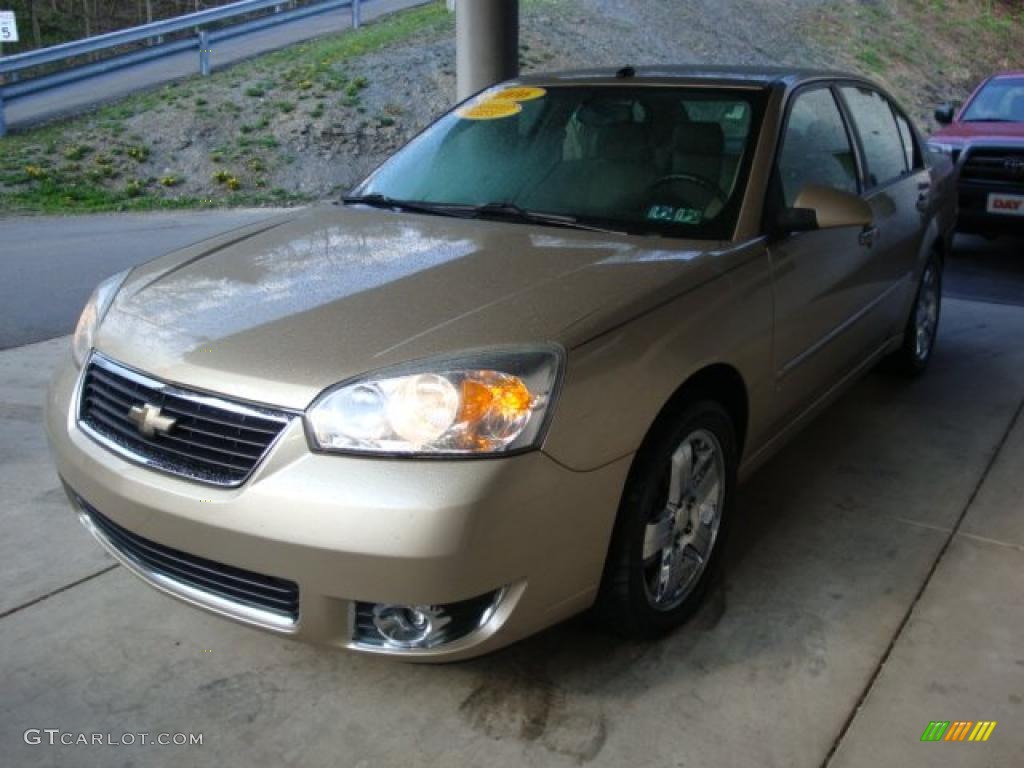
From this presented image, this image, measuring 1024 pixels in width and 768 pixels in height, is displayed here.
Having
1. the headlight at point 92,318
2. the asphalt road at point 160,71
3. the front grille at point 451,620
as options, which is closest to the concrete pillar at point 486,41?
the headlight at point 92,318

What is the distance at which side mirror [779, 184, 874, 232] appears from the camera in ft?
10.3

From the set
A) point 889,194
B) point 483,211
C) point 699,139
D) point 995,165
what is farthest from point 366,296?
point 995,165

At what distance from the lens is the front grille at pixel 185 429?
2.26 metres

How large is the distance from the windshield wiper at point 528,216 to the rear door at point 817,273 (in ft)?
1.95

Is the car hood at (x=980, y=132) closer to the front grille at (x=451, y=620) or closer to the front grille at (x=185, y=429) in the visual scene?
the front grille at (x=451, y=620)

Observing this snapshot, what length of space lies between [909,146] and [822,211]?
2.05 m

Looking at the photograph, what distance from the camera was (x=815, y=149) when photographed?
3.68m

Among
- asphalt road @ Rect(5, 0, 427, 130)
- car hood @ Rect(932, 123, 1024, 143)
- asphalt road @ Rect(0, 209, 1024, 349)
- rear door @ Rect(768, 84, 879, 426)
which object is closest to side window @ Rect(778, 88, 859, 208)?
rear door @ Rect(768, 84, 879, 426)

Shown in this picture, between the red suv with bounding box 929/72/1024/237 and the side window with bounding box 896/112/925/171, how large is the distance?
3620mm

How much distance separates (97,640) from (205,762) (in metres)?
0.68

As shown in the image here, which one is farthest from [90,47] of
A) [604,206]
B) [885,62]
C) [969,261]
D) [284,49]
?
[885,62]

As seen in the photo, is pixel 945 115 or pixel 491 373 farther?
pixel 945 115

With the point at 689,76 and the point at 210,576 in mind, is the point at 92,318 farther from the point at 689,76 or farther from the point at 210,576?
the point at 689,76

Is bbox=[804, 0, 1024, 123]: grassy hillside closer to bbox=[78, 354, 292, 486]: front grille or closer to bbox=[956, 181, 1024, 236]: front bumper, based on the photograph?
bbox=[956, 181, 1024, 236]: front bumper
